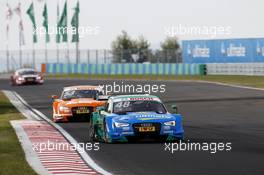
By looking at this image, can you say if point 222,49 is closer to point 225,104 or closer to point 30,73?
point 30,73

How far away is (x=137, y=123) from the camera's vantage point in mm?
18953

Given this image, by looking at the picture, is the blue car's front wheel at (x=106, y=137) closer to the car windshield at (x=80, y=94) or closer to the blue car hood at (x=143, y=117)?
the blue car hood at (x=143, y=117)

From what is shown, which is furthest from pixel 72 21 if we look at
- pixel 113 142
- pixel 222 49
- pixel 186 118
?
pixel 113 142

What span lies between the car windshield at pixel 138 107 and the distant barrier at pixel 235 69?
151ft

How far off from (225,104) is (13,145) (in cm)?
1926

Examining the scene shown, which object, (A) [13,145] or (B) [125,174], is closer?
(B) [125,174]

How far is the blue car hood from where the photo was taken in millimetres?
19016

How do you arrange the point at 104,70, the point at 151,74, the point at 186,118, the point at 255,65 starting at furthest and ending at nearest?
the point at 104,70 < the point at 151,74 < the point at 255,65 < the point at 186,118

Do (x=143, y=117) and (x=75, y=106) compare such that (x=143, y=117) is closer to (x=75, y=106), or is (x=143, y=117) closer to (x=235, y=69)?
(x=75, y=106)

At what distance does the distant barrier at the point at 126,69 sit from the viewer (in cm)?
7642

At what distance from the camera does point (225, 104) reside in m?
36.6

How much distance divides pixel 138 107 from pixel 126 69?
66010mm

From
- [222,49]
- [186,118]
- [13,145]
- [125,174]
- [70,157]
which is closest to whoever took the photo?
[125,174]

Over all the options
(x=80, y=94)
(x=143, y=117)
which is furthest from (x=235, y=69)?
(x=143, y=117)
